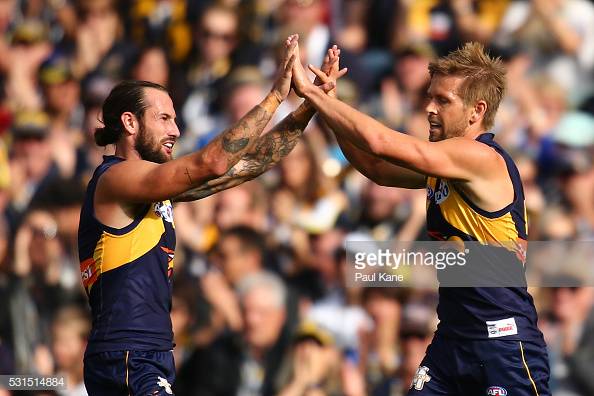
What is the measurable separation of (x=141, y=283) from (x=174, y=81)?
598 cm

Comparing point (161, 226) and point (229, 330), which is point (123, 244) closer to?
point (161, 226)

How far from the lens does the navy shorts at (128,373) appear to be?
20.2ft

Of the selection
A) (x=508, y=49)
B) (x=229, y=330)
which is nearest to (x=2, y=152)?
(x=229, y=330)

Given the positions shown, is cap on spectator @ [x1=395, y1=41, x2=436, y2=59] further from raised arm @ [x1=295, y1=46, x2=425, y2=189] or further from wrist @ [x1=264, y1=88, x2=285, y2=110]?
wrist @ [x1=264, y1=88, x2=285, y2=110]

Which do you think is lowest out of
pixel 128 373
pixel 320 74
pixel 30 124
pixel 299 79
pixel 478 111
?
pixel 128 373

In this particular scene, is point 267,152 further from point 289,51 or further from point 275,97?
point 289,51

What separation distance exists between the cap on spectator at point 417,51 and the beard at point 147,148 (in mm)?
4633

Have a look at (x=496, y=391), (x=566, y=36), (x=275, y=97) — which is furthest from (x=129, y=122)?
(x=566, y=36)

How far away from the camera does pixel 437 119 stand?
674 centimetres

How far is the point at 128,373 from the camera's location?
6199 millimetres

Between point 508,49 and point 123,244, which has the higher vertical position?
point 508,49

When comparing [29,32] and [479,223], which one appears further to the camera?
[29,32]

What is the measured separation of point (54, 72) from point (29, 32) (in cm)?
97

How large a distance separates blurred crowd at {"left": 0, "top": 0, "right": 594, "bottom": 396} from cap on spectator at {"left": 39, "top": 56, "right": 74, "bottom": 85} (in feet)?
0.10
